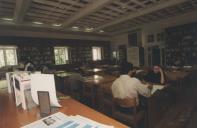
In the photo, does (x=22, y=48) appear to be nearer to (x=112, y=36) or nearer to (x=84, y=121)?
(x=112, y=36)

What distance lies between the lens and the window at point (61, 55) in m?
10.9

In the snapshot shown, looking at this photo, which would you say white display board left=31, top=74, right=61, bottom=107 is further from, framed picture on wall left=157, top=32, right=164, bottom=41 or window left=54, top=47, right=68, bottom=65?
framed picture on wall left=157, top=32, right=164, bottom=41

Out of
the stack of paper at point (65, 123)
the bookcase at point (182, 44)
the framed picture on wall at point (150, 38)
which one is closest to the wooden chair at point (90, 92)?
the stack of paper at point (65, 123)

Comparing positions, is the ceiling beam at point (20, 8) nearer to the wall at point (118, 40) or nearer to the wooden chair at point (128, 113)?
the wooden chair at point (128, 113)

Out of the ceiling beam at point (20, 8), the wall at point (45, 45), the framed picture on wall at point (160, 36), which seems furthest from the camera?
the framed picture on wall at point (160, 36)

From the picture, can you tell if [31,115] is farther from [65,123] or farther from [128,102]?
[128,102]

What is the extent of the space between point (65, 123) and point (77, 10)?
6632 millimetres

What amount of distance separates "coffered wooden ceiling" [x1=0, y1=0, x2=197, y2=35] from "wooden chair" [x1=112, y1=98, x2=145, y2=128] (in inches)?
172

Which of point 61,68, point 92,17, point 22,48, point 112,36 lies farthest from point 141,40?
point 22,48

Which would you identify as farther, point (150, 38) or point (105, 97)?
point (150, 38)

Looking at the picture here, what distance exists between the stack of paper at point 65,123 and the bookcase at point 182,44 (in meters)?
8.53

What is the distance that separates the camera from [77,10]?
732 cm

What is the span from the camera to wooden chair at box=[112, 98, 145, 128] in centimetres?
253

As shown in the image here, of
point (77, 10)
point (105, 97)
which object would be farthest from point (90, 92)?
point (77, 10)
